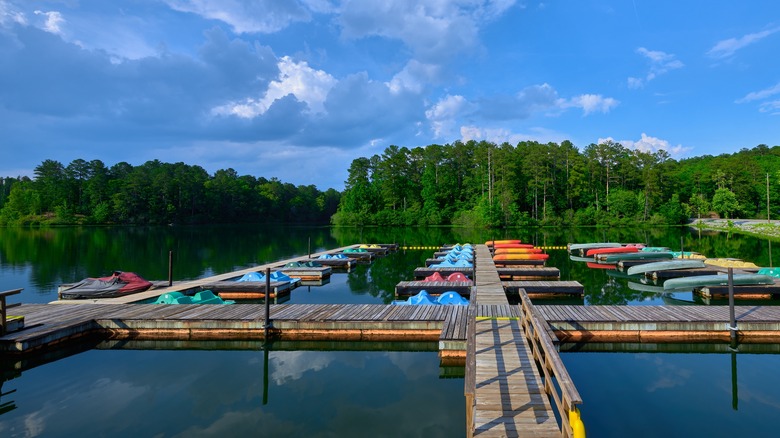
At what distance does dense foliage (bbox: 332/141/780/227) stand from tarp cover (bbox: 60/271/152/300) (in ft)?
175

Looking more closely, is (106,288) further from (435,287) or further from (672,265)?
(672,265)

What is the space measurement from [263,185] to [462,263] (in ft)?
302

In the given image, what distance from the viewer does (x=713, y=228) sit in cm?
6041

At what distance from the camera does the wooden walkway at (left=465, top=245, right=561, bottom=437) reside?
5.38 m

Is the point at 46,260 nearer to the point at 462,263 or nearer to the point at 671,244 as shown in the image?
the point at 462,263

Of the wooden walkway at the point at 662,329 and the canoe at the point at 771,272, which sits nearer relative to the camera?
the wooden walkway at the point at 662,329

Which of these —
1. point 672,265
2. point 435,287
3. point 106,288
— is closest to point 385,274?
point 435,287

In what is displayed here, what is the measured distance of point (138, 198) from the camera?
A: 277ft

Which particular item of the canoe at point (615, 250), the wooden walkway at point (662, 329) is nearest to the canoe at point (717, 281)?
the wooden walkway at point (662, 329)

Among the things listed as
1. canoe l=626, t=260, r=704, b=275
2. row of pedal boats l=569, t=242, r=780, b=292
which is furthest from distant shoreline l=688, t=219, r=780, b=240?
canoe l=626, t=260, r=704, b=275

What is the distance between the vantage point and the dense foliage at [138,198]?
83375 mm

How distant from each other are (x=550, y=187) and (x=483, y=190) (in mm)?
10715

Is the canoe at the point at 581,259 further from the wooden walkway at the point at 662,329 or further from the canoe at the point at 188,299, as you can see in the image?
the canoe at the point at 188,299

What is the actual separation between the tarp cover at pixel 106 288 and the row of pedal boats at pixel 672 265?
20.9 meters
